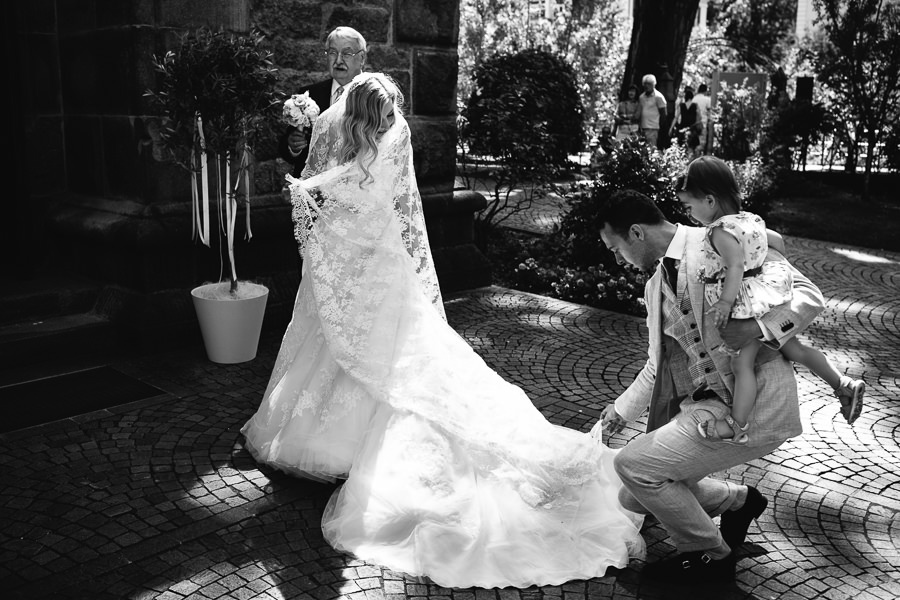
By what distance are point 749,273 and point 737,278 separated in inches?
5.0

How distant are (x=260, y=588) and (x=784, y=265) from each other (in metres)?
2.38

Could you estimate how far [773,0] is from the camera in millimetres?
48250

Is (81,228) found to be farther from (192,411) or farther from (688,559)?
(688,559)

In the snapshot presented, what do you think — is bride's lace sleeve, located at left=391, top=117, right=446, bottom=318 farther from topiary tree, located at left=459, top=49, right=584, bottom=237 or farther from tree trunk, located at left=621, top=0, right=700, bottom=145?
tree trunk, located at left=621, top=0, right=700, bottom=145

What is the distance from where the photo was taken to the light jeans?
3.40 metres

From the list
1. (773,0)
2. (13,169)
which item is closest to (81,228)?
(13,169)

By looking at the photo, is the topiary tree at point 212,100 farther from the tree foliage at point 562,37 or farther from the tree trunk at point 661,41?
the tree foliage at point 562,37

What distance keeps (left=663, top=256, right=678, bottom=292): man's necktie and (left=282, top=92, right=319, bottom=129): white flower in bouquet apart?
2.79 m

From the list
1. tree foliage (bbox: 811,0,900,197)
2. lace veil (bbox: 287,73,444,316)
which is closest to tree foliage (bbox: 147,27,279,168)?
lace veil (bbox: 287,73,444,316)

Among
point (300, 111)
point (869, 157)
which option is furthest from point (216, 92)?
point (869, 157)

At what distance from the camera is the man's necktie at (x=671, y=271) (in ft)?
11.2

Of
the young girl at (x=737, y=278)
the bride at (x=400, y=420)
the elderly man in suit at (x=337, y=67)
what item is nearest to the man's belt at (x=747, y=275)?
the young girl at (x=737, y=278)

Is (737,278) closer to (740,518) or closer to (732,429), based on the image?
(732,429)

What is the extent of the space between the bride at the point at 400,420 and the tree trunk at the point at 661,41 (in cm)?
1165
